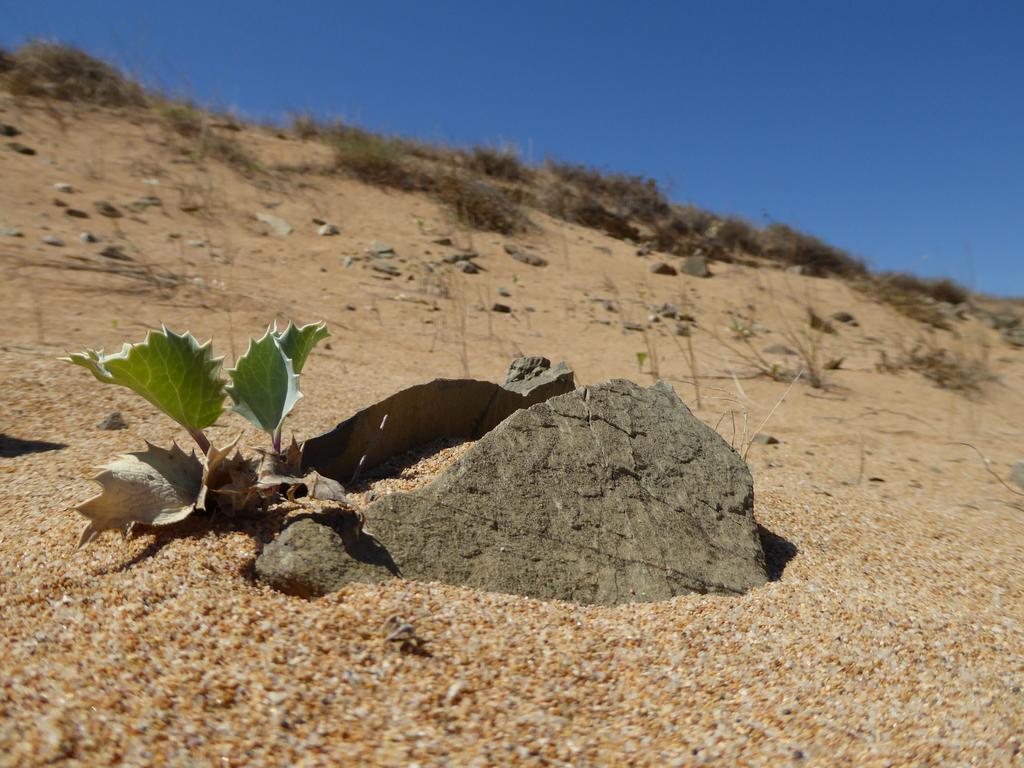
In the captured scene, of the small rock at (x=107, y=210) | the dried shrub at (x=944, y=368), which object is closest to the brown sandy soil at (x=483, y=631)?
the dried shrub at (x=944, y=368)

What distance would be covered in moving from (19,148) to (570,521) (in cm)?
779

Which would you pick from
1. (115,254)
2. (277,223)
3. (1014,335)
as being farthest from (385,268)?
(1014,335)

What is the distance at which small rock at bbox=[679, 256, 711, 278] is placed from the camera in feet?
28.7

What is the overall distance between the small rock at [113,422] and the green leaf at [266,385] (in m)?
1.21

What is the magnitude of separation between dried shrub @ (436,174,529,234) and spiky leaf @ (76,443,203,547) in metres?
7.06

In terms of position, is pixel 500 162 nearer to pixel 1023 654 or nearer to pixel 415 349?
pixel 415 349

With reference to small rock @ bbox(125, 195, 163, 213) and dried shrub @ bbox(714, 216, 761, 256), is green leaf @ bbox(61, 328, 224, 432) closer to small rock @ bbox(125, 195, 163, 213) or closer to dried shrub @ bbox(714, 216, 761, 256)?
small rock @ bbox(125, 195, 163, 213)

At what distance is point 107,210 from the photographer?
6203mm

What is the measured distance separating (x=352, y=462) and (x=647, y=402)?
88 centimetres

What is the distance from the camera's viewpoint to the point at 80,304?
13.6 ft

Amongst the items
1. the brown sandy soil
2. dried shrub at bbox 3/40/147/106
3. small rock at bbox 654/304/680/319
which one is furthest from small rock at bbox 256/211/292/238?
small rock at bbox 654/304/680/319

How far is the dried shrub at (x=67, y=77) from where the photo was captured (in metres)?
8.56

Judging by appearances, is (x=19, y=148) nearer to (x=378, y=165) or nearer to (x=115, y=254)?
(x=115, y=254)

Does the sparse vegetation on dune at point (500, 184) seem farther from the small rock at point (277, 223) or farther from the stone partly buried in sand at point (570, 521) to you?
the stone partly buried in sand at point (570, 521)
